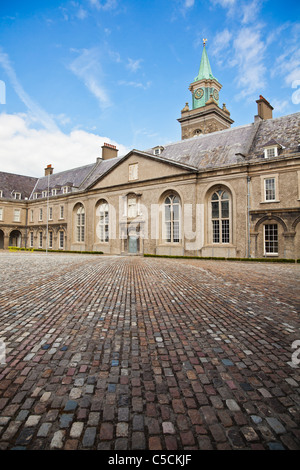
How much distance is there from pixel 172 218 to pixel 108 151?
70.6 ft

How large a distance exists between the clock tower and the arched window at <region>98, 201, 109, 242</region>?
77.1ft

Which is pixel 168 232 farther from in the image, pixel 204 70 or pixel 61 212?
pixel 204 70

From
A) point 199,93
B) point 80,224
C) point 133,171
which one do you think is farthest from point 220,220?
point 199,93

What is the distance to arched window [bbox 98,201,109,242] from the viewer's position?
35.9 metres

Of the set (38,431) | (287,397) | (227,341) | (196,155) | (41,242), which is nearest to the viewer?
(38,431)

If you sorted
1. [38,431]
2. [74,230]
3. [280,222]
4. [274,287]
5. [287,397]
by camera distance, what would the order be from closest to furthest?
[38,431], [287,397], [274,287], [280,222], [74,230]

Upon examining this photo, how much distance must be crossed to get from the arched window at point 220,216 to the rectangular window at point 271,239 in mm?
3548

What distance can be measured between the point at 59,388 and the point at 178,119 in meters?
52.5

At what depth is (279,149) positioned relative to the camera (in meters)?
23.4

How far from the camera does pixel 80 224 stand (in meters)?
39.9

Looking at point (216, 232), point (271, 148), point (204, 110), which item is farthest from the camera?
point (204, 110)

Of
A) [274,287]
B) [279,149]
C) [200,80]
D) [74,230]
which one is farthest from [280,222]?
[200,80]

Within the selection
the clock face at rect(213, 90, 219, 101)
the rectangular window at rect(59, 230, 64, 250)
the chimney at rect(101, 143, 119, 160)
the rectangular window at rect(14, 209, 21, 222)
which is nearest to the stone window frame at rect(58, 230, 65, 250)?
the rectangular window at rect(59, 230, 64, 250)

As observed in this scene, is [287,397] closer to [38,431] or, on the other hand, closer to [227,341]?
[227,341]
